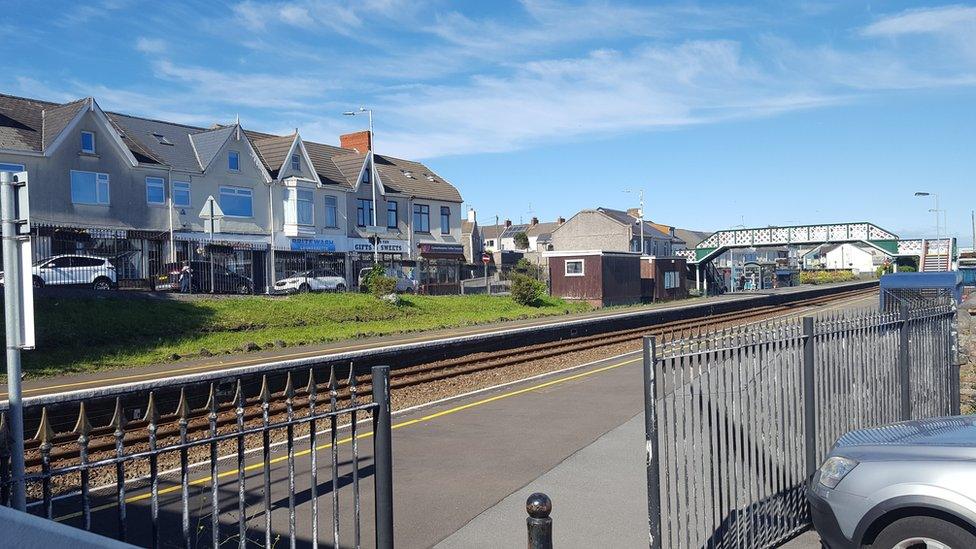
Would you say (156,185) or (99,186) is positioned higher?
(156,185)

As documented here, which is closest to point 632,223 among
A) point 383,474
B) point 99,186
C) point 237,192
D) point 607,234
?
point 607,234

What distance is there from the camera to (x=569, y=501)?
285 inches

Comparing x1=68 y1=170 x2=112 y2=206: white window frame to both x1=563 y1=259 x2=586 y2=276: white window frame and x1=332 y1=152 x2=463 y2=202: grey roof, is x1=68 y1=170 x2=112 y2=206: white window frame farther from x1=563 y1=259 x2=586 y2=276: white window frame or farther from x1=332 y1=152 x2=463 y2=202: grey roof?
x1=563 y1=259 x2=586 y2=276: white window frame

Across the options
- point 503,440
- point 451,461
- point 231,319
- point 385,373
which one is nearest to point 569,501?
point 451,461

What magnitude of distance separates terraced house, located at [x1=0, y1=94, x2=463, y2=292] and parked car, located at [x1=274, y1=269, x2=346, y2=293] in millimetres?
464

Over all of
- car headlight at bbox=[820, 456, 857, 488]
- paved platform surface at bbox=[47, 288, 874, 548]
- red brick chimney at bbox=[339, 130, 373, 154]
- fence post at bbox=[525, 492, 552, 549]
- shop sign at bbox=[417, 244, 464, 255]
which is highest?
red brick chimney at bbox=[339, 130, 373, 154]

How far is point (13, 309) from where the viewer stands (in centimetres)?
420

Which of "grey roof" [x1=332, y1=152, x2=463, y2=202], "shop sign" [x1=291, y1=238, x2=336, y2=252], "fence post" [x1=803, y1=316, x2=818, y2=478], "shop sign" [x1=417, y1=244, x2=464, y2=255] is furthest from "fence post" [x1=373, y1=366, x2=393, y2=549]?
"shop sign" [x1=417, y1=244, x2=464, y2=255]

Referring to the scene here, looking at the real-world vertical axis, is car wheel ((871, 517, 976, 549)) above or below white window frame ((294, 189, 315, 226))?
below

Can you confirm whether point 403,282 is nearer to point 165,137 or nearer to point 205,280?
point 205,280

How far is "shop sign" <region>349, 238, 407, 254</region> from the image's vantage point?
48.3 meters

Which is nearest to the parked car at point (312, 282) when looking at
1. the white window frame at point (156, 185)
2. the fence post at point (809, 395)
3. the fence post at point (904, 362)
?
the white window frame at point (156, 185)

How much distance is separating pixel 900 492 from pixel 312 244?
139 ft

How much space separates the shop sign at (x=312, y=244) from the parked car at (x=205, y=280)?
12.6 metres
